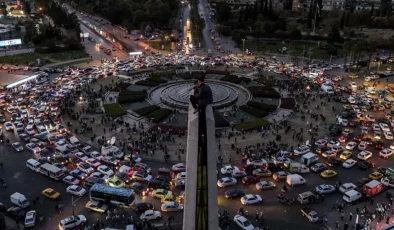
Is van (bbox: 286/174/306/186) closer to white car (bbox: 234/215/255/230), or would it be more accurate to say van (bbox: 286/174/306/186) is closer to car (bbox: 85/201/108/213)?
white car (bbox: 234/215/255/230)

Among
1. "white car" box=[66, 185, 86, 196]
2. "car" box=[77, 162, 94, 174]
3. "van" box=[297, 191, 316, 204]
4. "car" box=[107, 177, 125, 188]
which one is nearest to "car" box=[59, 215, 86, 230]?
"white car" box=[66, 185, 86, 196]

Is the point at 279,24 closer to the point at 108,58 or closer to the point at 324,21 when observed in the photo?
the point at 324,21

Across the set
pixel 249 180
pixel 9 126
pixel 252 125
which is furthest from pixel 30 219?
pixel 252 125

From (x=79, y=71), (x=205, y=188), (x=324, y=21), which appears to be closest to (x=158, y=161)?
(x=205, y=188)

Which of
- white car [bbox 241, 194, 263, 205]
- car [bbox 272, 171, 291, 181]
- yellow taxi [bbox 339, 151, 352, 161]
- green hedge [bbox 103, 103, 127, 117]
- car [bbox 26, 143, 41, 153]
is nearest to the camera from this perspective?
white car [bbox 241, 194, 263, 205]

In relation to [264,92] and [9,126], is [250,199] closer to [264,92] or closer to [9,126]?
[264,92]

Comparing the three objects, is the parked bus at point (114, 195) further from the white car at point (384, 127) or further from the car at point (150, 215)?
the white car at point (384, 127)
